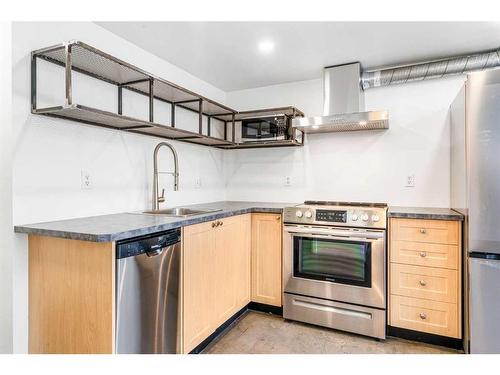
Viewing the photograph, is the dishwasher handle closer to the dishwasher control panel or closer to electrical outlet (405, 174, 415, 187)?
the dishwasher control panel

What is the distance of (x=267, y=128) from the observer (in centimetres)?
305

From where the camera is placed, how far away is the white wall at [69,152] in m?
1.65

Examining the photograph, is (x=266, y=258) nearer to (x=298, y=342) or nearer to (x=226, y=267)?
(x=226, y=267)

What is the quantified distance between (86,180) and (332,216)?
1.85m

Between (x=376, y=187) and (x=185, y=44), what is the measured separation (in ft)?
7.12

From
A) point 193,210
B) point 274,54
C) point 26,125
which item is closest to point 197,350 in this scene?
point 193,210

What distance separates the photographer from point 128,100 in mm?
2309

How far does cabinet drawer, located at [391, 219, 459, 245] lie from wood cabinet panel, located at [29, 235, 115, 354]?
2.01 m

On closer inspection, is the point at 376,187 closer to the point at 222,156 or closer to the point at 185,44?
the point at 222,156

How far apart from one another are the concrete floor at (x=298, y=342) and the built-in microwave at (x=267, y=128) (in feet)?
5.74

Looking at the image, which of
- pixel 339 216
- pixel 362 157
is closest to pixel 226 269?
pixel 339 216

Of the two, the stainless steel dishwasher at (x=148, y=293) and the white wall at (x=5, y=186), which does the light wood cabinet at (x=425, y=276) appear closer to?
the stainless steel dishwasher at (x=148, y=293)

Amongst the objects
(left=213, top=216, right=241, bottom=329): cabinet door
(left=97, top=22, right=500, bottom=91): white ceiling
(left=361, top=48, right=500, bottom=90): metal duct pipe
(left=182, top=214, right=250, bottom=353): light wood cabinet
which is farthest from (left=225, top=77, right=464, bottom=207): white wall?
(left=213, top=216, right=241, bottom=329): cabinet door

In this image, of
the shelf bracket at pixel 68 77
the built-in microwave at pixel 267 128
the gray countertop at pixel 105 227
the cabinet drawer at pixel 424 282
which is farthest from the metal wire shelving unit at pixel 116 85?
the cabinet drawer at pixel 424 282
